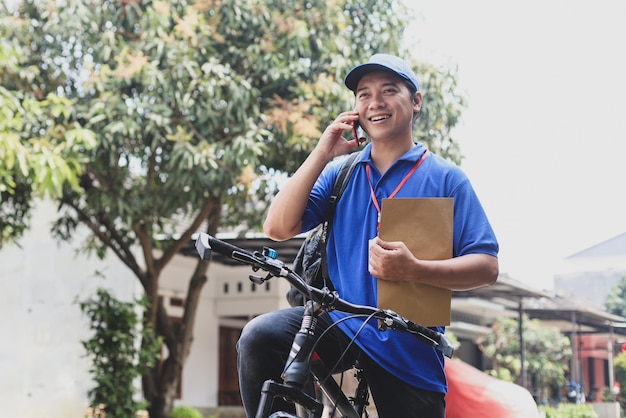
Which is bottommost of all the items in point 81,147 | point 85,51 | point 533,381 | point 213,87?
point 533,381

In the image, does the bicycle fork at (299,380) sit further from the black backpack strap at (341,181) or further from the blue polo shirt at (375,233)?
the black backpack strap at (341,181)

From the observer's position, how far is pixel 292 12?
914 cm

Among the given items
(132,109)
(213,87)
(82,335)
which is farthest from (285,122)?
(82,335)

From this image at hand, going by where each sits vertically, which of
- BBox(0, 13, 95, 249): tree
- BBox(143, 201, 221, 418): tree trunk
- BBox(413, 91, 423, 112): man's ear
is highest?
BBox(0, 13, 95, 249): tree

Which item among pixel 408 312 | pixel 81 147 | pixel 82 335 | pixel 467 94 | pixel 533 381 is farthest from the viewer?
pixel 533 381

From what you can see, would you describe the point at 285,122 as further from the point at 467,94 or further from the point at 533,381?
the point at 533,381

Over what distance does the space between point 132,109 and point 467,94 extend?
3886 mm

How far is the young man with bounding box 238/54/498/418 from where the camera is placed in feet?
7.18

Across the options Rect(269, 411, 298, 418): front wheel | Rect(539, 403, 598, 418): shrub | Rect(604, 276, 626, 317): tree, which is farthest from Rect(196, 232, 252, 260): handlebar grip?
Rect(539, 403, 598, 418): shrub

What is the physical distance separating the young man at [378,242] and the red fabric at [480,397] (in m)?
1.05

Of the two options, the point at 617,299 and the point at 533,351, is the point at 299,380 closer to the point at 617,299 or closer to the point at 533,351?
the point at 617,299

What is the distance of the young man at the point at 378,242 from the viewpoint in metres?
2.19

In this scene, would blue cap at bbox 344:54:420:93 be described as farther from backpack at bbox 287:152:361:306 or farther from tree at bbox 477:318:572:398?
tree at bbox 477:318:572:398

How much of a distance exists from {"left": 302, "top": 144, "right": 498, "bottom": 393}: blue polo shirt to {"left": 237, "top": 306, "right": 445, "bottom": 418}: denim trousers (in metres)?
0.03
